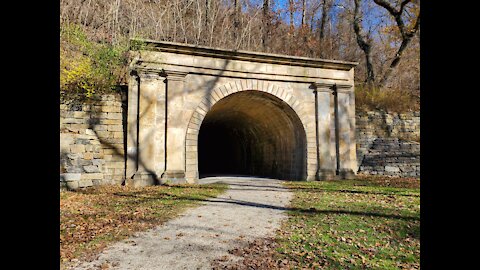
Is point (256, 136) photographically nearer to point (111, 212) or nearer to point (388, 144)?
point (388, 144)

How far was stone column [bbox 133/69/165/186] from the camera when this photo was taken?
11266mm

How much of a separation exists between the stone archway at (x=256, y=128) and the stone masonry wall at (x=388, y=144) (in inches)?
158

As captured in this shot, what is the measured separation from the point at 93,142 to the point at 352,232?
30.1 ft

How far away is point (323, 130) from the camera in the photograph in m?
13.8

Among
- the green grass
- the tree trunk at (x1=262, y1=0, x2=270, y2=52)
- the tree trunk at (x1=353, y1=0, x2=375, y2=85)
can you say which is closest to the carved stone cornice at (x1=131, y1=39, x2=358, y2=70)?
the green grass

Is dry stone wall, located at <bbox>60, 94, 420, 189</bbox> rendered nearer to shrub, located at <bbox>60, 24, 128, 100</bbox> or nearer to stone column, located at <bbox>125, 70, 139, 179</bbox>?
stone column, located at <bbox>125, 70, 139, 179</bbox>

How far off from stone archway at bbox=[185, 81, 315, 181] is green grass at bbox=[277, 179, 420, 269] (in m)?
4.87

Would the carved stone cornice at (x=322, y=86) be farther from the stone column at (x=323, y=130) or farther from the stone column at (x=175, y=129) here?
the stone column at (x=175, y=129)

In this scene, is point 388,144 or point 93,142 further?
point 388,144

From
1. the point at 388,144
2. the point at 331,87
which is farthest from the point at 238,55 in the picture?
the point at 388,144

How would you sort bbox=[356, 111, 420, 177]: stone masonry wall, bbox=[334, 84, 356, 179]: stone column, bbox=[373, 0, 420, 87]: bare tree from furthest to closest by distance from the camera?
1. bbox=[373, 0, 420, 87]: bare tree
2. bbox=[356, 111, 420, 177]: stone masonry wall
3. bbox=[334, 84, 356, 179]: stone column

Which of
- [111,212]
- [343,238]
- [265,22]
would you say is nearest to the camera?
[343,238]
